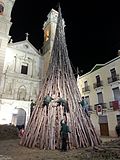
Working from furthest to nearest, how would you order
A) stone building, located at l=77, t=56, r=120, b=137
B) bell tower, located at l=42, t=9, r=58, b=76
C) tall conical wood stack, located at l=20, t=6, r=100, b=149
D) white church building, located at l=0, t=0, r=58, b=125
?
bell tower, located at l=42, t=9, r=58, b=76 < white church building, located at l=0, t=0, r=58, b=125 < stone building, located at l=77, t=56, r=120, b=137 < tall conical wood stack, located at l=20, t=6, r=100, b=149

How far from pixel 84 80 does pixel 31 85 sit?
790 centimetres

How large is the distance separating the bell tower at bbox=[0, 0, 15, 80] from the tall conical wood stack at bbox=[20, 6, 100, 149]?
12203 mm

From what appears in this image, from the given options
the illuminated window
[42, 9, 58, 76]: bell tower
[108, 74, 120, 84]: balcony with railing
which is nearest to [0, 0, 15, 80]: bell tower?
the illuminated window

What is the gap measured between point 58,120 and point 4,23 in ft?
59.9

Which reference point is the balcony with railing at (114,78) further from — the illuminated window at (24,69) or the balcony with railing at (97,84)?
the illuminated window at (24,69)

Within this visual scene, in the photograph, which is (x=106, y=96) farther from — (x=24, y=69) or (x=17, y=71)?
(x=17, y=71)

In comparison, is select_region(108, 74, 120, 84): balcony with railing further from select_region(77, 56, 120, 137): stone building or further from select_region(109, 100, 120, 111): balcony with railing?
select_region(109, 100, 120, 111): balcony with railing

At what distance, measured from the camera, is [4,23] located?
2072 centimetres

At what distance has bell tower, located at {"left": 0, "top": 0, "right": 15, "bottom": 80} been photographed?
1947 centimetres

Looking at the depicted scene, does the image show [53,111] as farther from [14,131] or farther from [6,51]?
[6,51]

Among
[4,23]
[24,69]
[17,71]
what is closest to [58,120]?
[17,71]

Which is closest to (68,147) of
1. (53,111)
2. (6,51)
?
(53,111)

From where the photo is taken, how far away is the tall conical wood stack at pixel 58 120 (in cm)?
689

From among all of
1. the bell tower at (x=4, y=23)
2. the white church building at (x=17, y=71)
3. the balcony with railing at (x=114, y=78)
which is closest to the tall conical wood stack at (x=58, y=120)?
the balcony with railing at (x=114, y=78)
